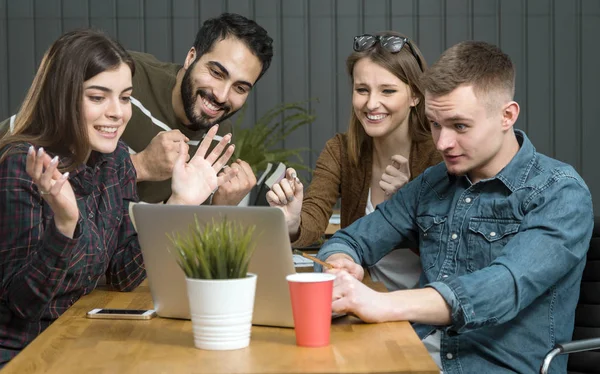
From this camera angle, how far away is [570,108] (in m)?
4.87

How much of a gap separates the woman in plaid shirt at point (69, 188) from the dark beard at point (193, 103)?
2.41 ft

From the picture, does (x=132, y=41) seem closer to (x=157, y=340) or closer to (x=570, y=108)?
(x=570, y=108)

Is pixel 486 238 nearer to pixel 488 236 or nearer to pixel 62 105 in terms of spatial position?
pixel 488 236

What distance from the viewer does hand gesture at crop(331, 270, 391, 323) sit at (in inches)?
56.9

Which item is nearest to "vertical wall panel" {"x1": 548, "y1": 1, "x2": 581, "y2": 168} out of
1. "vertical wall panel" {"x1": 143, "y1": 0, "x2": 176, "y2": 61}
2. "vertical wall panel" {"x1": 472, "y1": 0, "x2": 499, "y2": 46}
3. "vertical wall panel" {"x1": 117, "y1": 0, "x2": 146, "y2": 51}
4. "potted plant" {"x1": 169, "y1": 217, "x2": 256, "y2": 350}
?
"vertical wall panel" {"x1": 472, "y1": 0, "x2": 499, "y2": 46}

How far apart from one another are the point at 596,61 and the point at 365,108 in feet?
9.03

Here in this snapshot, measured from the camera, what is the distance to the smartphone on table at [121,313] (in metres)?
1.54

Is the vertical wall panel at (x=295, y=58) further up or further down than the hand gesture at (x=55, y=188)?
further up

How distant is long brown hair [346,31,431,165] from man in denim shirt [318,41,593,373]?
685mm

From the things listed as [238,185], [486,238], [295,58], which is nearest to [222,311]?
[486,238]

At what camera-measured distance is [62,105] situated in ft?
6.14

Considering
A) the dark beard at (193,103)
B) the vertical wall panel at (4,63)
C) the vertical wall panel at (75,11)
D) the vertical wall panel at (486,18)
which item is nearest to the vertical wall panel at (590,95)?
the vertical wall panel at (486,18)

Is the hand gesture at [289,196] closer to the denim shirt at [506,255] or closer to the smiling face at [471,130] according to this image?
the denim shirt at [506,255]

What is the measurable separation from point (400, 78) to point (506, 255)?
1136 mm
